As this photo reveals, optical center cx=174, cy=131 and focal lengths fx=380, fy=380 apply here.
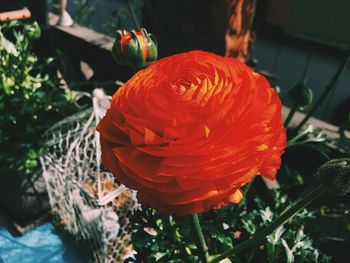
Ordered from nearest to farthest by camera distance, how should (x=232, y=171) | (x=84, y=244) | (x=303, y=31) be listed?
(x=232, y=171), (x=84, y=244), (x=303, y=31)

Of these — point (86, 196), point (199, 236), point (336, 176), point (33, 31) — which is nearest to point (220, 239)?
point (199, 236)

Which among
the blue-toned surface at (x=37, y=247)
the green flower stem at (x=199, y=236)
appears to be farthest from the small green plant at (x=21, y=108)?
the green flower stem at (x=199, y=236)

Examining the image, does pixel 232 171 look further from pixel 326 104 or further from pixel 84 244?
pixel 326 104

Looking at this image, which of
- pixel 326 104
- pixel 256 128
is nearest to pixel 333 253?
pixel 256 128

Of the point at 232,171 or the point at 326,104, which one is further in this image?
the point at 326,104

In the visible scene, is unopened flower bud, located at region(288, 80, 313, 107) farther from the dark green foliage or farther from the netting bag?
the netting bag

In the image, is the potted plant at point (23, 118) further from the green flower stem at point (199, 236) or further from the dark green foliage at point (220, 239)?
the green flower stem at point (199, 236)
